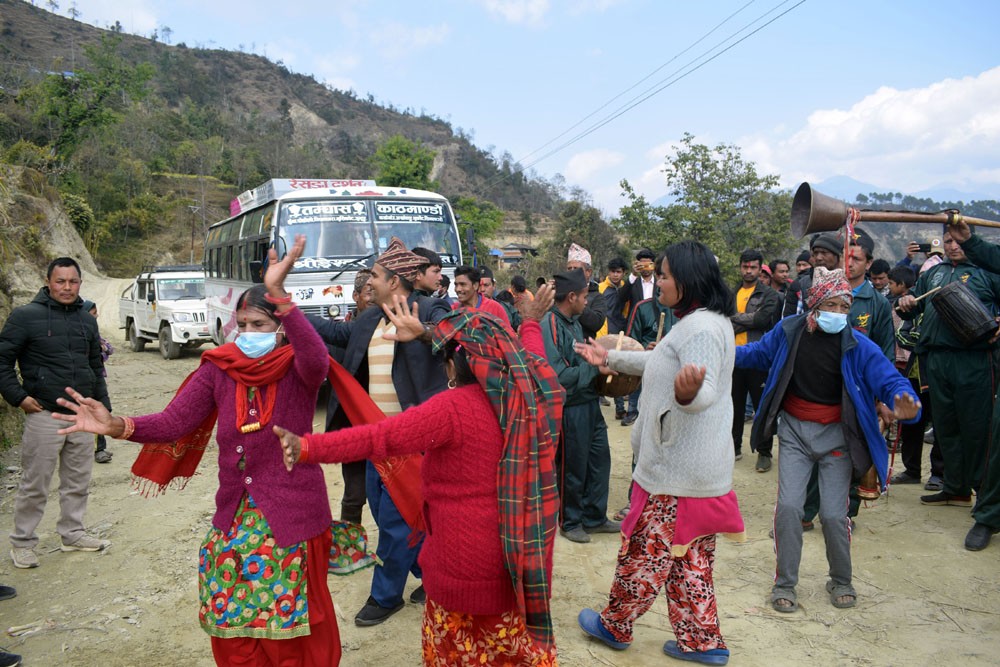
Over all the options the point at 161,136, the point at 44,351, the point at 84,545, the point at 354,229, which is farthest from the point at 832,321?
the point at 161,136

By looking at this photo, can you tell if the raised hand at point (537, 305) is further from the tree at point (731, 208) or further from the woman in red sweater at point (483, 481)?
the tree at point (731, 208)

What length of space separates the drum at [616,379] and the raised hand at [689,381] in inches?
33.7

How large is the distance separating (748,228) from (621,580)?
20.4 metres

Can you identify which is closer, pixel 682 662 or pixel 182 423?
pixel 182 423

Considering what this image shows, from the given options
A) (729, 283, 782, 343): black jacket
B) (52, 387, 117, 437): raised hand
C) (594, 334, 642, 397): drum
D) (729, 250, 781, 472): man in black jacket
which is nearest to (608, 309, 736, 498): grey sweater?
(594, 334, 642, 397): drum

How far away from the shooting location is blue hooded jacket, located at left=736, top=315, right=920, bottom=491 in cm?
353

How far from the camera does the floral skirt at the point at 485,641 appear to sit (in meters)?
2.27

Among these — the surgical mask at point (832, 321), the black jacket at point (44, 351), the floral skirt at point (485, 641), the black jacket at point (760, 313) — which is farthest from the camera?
the black jacket at point (760, 313)

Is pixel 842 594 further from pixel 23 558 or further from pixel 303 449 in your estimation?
pixel 23 558

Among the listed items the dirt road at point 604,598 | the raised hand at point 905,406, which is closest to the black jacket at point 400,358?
the dirt road at point 604,598

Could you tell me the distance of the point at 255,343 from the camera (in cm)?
258

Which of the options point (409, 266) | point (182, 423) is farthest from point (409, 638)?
point (409, 266)

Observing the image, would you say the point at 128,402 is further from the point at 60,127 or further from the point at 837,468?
the point at 60,127

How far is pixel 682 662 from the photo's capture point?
129 inches
